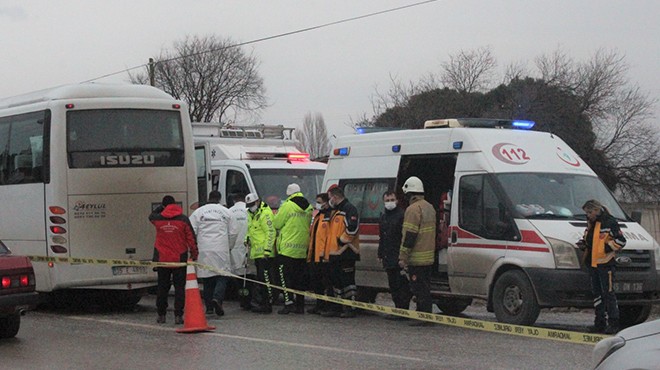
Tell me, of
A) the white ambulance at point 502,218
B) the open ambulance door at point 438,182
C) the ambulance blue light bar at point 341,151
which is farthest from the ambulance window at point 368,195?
the ambulance blue light bar at point 341,151

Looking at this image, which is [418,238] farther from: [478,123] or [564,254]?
[478,123]

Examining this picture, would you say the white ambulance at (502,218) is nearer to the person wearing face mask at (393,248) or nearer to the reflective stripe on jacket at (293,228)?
the person wearing face mask at (393,248)

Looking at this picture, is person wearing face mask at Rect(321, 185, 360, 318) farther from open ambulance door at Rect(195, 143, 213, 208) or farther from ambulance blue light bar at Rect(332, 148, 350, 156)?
open ambulance door at Rect(195, 143, 213, 208)

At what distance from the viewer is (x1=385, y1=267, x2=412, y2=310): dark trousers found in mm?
14484

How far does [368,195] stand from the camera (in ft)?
51.3

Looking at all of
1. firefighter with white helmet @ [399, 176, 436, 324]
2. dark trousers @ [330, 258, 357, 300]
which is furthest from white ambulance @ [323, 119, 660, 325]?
dark trousers @ [330, 258, 357, 300]

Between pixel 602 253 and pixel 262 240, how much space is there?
5.21 metres

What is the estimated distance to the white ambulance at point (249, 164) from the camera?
1898 centimetres

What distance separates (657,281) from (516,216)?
6.27ft

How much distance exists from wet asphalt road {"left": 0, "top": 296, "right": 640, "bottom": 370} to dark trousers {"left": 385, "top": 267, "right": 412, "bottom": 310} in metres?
0.34

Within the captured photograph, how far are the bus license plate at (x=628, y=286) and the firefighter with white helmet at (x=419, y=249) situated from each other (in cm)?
237

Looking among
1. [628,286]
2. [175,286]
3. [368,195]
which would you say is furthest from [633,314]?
[175,286]

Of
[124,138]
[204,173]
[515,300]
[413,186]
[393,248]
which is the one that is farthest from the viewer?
[204,173]

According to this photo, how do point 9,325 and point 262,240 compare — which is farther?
point 262,240
